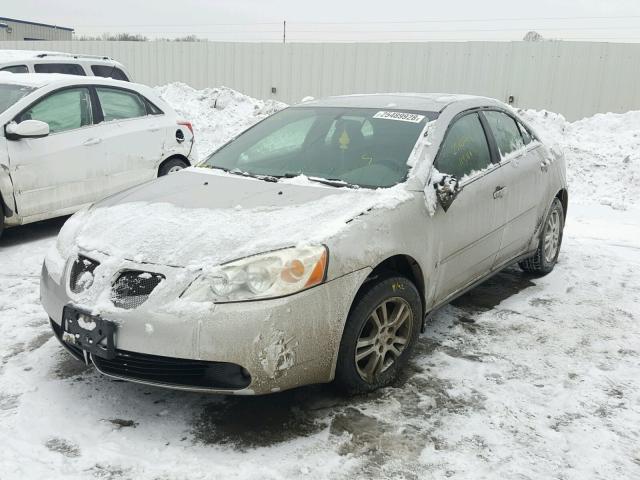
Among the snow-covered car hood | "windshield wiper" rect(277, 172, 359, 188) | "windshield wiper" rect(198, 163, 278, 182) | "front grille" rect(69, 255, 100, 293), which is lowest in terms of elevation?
"front grille" rect(69, 255, 100, 293)

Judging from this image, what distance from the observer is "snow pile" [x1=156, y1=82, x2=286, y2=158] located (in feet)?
44.4

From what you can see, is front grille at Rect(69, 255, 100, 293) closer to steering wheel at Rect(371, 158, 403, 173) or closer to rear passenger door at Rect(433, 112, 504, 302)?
steering wheel at Rect(371, 158, 403, 173)

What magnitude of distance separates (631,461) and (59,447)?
8.32 ft

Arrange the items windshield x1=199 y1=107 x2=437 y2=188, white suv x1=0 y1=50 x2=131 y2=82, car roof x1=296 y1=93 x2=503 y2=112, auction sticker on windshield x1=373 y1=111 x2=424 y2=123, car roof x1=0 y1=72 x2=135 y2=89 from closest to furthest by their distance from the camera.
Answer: windshield x1=199 y1=107 x2=437 y2=188, auction sticker on windshield x1=373 y1=111 x2=424 y2=123, car roof x1=296 y1=93 x2=503 y2=112, car roof x1=0 y1=72 x2=135 y2=89, white suv x1=0 y1=50 x2=131 y2=82

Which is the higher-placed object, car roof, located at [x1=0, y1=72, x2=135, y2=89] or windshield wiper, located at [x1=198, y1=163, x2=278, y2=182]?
car roof, located at [x1=0, y1=72, x2=135, y2=89]

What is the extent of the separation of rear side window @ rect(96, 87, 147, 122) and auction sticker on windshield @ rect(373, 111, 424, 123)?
380 centimetres

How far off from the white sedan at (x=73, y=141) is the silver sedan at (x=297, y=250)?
2.51 metres

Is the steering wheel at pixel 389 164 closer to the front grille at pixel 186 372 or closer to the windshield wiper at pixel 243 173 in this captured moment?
the windshield wiper at pixel 243 173

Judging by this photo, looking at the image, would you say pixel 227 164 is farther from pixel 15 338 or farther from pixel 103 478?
pixel 103 478

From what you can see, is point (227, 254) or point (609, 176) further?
point (609, 176)

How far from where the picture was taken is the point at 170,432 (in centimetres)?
284

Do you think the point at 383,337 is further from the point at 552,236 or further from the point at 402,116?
the point at 552,236

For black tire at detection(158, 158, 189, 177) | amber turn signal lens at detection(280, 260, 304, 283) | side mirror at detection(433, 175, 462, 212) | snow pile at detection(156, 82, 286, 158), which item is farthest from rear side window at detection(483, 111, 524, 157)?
snow pile at detection(156, 82, 286, 158)

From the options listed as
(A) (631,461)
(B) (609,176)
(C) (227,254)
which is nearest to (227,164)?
(C) (227,254)
